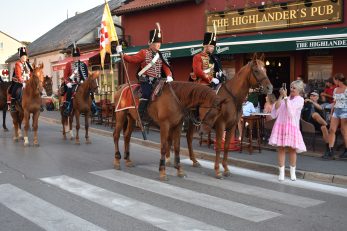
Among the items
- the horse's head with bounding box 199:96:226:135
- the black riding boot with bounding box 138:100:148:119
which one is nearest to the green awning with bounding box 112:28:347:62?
the horse's head with bounding box 199:96:226:135

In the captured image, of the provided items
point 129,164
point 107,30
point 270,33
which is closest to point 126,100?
point 129,164

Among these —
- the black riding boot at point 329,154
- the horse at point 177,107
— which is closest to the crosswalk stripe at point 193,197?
the horse at point 177,107

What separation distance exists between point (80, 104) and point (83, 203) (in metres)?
7.16

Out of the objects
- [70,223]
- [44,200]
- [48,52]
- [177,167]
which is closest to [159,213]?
[70,223]

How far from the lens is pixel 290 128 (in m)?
8.15

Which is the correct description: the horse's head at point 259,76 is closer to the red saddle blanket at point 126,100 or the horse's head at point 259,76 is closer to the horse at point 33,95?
the red saddle blanket at point 126,100

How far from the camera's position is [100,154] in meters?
11.0

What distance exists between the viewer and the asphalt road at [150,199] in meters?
5.60

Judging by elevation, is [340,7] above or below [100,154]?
above

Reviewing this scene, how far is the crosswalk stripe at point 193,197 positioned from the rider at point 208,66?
2493 mm

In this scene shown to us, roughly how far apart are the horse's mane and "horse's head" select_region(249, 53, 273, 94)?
0.94 metres

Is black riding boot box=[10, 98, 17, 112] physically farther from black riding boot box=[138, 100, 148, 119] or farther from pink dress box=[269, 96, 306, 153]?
pink dress box=[269, 96, 306, 153]

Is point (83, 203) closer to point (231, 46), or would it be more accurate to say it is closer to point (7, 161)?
point (7, 161)

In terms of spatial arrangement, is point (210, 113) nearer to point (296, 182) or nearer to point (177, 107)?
point (177, 107)
